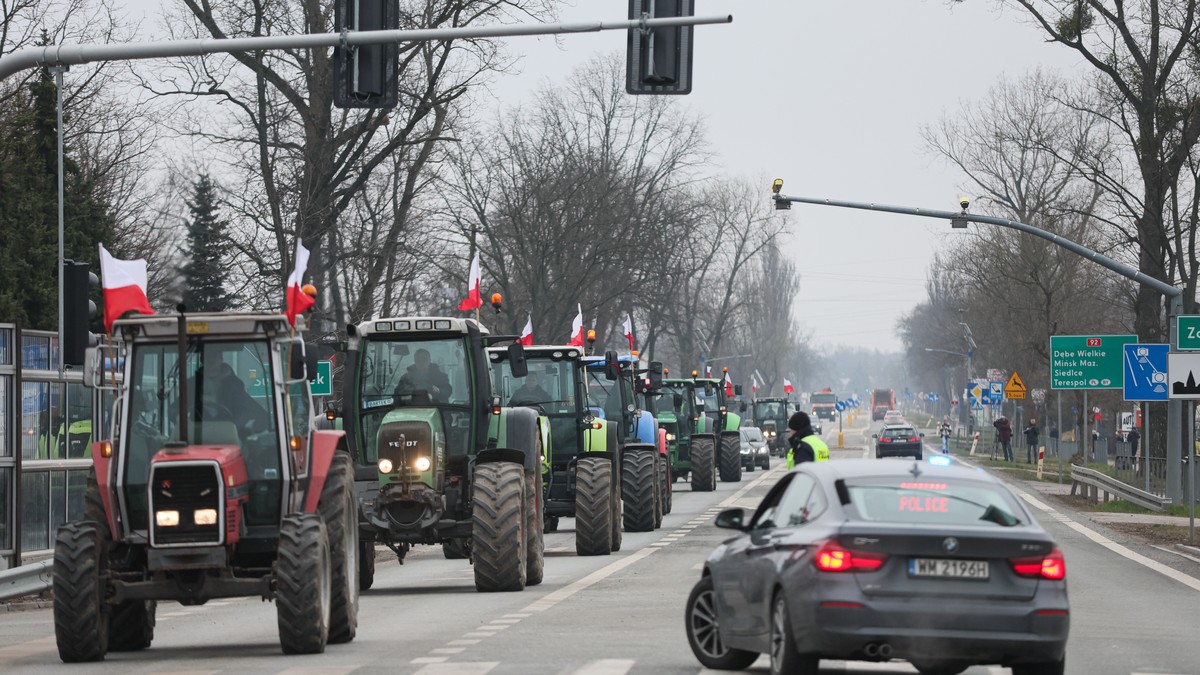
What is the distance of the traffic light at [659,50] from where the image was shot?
55.5 feet

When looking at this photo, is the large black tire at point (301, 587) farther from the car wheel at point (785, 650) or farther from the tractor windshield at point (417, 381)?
the tractor windshield at point (417, 381)

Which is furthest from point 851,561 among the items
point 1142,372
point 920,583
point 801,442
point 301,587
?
point 1142,372

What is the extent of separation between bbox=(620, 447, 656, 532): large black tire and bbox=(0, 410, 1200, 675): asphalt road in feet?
13.6

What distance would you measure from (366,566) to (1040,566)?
11630 mm

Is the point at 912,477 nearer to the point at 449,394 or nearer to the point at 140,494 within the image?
the point at 140,494

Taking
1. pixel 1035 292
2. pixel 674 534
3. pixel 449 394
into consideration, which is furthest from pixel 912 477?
pixel 1035 292

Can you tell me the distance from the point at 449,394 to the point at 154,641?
4.65m

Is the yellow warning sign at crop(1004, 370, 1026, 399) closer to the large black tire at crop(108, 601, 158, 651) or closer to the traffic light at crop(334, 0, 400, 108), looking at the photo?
the traffic light at crop(334, 0, 400, 108)

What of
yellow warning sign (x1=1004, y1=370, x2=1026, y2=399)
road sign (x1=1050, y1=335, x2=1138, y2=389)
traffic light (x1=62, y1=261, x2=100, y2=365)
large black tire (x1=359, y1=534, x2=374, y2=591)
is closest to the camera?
traffic light (x1=62, y1=261, x2=100, y2=365)

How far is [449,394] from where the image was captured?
1939 cm

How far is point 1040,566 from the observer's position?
1053 cm

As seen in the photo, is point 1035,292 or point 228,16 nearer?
point 228,16

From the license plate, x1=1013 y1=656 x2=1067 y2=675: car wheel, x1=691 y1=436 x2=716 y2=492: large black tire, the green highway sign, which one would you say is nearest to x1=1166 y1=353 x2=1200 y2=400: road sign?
the green highway sign

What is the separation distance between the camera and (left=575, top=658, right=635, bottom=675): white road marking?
1214cm
